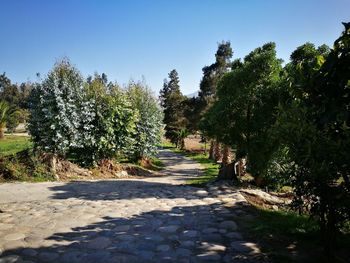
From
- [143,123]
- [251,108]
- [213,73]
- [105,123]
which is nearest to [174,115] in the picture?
[213,73]

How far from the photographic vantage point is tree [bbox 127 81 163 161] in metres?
23.7

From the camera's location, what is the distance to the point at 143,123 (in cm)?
2398

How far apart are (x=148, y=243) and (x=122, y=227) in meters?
1.08

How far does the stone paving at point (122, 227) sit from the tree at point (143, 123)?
42.7 ft

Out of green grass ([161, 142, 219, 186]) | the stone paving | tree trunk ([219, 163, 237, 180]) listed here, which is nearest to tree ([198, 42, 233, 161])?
green grass ([161, 142, 219, 186])

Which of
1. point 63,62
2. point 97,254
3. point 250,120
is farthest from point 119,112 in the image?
point 97,254

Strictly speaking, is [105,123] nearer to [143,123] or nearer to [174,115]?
[143,123]

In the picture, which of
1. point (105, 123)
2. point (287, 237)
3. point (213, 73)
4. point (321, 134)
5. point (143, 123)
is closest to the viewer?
point (321, 134)

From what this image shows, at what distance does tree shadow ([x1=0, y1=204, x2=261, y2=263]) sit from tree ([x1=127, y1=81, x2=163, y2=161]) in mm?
15948

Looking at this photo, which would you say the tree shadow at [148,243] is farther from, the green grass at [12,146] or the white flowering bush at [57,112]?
the green grass at [12,146]

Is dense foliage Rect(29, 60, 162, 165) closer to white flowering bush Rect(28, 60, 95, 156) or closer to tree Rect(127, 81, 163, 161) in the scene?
white flowering bush Rect(28, 60, 95, 156)

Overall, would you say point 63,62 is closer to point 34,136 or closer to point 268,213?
point 34,136

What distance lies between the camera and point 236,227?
22.4ft

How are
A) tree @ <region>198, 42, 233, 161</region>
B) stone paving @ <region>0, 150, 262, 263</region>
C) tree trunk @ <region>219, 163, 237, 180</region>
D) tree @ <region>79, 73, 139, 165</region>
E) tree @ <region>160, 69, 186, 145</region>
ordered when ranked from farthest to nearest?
tree @ <region>160, 69, 186, 145</region>, tree @ <region>198, 42, 233, 161</region>, tree @ <region>79, 73, 139, 165</region>, tree trunk @ <region>219, 163, 237, 180</region>, stone paving @ <region>0, 150, 262, 263</region>
